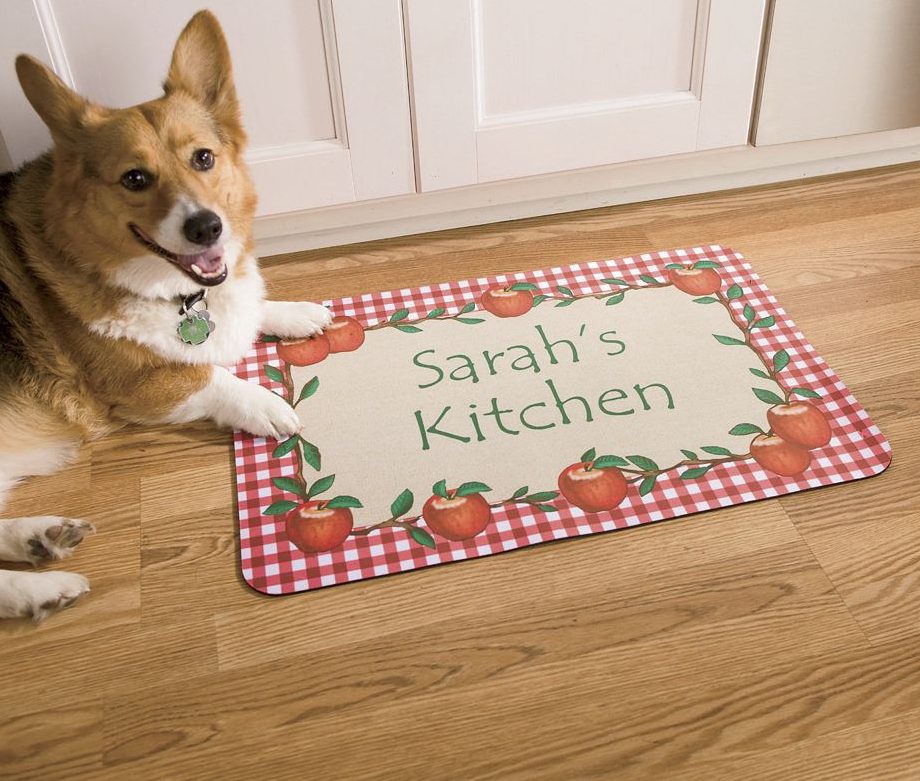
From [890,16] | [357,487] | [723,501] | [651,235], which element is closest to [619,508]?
[723,501]

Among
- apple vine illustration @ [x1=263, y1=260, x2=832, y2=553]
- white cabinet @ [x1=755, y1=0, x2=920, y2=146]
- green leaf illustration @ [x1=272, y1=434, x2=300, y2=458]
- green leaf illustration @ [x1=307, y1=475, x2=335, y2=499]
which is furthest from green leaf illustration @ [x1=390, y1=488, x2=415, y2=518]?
white cabinet @ [x1=755, y1=0, x2=920, y2=146]

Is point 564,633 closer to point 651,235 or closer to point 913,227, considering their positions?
point 651,235

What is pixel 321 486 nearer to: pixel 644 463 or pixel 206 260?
pixel 206 260

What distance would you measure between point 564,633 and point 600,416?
0.47 metres

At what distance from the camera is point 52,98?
4.74 ft

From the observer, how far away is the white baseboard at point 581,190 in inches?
82.0

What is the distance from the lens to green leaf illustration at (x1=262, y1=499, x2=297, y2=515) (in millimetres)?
1527

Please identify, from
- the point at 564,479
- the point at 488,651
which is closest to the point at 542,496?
the point at 564,479

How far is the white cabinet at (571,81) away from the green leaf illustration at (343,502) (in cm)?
80

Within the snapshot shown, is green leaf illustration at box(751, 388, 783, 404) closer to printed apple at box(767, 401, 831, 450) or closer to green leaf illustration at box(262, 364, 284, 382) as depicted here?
printed apple at box(767, 401, 831, 450)

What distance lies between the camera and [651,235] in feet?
7.04

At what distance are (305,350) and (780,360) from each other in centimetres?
95

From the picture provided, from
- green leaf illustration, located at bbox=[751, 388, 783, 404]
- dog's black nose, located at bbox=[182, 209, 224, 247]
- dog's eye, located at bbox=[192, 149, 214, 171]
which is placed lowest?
green leaf illustration, located at bbox=[751, 388, 783, 404]

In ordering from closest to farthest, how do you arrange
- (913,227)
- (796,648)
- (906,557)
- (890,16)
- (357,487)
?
(796,648)
(906,557)
(357,487)
(890,16)
(913,227)
